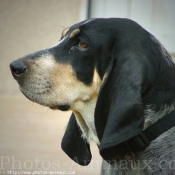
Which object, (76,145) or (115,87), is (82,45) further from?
(76,145)

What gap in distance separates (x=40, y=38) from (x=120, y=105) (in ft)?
17.4

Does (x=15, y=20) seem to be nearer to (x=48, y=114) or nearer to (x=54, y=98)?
(x=48, y=114)

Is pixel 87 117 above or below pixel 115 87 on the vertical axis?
below

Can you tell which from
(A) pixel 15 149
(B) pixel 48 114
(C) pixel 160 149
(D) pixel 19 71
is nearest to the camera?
(C) pixel 160 149

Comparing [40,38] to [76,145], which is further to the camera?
[40,38]

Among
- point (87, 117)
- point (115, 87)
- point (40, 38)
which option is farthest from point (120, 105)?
point (40, 38)

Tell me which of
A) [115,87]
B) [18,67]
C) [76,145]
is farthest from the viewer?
[76,145]

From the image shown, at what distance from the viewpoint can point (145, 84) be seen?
2.80 m

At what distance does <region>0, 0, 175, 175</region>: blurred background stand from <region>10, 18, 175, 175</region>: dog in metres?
2.75

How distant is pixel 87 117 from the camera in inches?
128

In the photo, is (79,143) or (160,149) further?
(79,143)

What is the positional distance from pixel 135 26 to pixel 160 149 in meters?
0.80

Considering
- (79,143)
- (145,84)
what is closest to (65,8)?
(79,143)

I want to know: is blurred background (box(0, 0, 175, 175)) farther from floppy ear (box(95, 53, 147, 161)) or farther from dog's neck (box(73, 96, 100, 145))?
floppy ear (box(95, 53, 147, 161))
